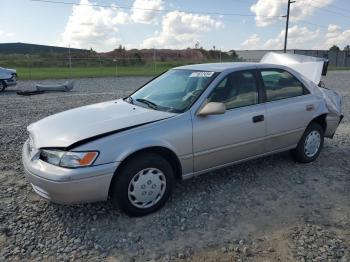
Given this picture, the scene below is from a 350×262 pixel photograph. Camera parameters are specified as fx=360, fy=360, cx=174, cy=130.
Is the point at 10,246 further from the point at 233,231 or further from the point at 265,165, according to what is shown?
the point at 265,165

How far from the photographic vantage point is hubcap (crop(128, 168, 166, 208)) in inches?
143

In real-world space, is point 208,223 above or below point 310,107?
below

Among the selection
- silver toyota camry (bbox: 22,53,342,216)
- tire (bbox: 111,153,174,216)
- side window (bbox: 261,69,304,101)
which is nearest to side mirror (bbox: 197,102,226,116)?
silver toyota camry (bbox: 22,53,342,216)

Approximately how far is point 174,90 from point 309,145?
2308 millimetres

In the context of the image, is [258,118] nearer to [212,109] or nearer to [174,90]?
[212,109]

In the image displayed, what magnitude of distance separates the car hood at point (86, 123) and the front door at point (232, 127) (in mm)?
477

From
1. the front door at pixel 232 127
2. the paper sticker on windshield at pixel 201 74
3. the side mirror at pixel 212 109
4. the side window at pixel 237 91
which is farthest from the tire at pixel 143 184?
the paper sticker on windshield at pixel 201 74

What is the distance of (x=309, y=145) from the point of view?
536cm

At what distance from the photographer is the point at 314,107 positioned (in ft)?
17.2

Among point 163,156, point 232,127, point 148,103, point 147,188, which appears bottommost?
point 147,188

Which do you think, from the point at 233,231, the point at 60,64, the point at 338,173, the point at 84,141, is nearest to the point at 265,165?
the point at 338,173

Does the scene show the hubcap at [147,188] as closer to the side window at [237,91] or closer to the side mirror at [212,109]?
the side mirror at [212,109]

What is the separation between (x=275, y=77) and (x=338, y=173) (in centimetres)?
162

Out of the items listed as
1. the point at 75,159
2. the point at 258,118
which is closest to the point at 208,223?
the point at 75,159
